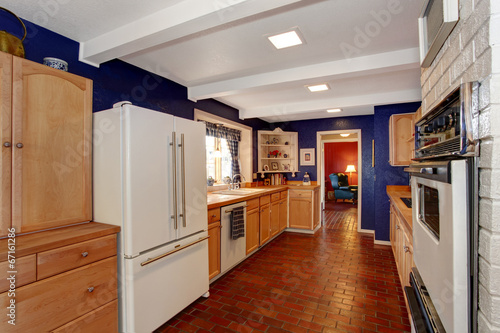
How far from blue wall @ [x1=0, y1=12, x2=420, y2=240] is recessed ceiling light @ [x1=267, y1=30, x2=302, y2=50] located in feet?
4.84

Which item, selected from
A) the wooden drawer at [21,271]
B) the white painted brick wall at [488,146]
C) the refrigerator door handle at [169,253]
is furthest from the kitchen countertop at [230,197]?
the white painted brick wall at [488,146]

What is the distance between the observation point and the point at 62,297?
5.02 ft

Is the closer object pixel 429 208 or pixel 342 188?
pixel 429 208

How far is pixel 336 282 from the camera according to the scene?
112 inches

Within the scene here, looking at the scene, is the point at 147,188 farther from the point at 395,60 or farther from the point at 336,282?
the point at 395,60

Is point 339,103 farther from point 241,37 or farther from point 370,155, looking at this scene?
point 241,37

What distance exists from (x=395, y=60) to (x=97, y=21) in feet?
8.31

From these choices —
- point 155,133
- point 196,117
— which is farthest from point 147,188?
point 196,117

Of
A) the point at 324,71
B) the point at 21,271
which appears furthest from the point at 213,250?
the point at 324,71

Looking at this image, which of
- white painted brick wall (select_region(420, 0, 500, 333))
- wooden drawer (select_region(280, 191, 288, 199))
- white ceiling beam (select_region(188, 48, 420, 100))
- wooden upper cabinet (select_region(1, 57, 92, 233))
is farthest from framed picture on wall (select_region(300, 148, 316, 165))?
white painted brick wall (select_region(420, 0, 500, 333))

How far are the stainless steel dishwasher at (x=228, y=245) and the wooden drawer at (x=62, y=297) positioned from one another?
1.33m

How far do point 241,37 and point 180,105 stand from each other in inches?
57.0

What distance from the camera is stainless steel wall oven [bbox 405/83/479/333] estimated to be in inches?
30.9

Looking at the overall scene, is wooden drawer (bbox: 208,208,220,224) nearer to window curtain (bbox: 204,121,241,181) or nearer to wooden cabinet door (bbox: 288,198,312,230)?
window curtain (bbox: 204,121,241,181)
